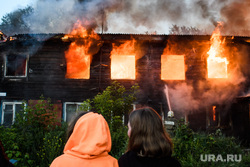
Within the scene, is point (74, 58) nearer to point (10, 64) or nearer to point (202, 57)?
point (10, 64)

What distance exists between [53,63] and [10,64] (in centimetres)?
296

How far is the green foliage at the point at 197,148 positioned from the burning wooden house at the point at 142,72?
6.34 metres

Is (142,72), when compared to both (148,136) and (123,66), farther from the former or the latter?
(148,136)

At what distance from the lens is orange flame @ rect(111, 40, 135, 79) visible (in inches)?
499

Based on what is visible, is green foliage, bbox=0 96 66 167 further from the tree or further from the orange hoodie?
the tree

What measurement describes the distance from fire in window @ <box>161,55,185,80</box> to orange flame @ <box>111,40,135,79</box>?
2109 millimetres

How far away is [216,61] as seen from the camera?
13.0 m

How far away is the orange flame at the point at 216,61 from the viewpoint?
12781mm

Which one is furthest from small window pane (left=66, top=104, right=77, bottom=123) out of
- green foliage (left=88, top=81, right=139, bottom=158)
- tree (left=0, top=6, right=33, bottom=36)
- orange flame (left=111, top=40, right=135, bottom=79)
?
tree (left=0, top=6, right=33, bottom=36)

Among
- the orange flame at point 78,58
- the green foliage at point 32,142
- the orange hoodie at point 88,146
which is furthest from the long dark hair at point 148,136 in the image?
the orange flame at point 78,58

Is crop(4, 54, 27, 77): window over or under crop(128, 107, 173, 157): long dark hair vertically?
over

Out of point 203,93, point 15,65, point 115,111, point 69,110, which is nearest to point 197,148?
point 115,111

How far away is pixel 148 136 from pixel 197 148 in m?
3.86

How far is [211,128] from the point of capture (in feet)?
40.1
